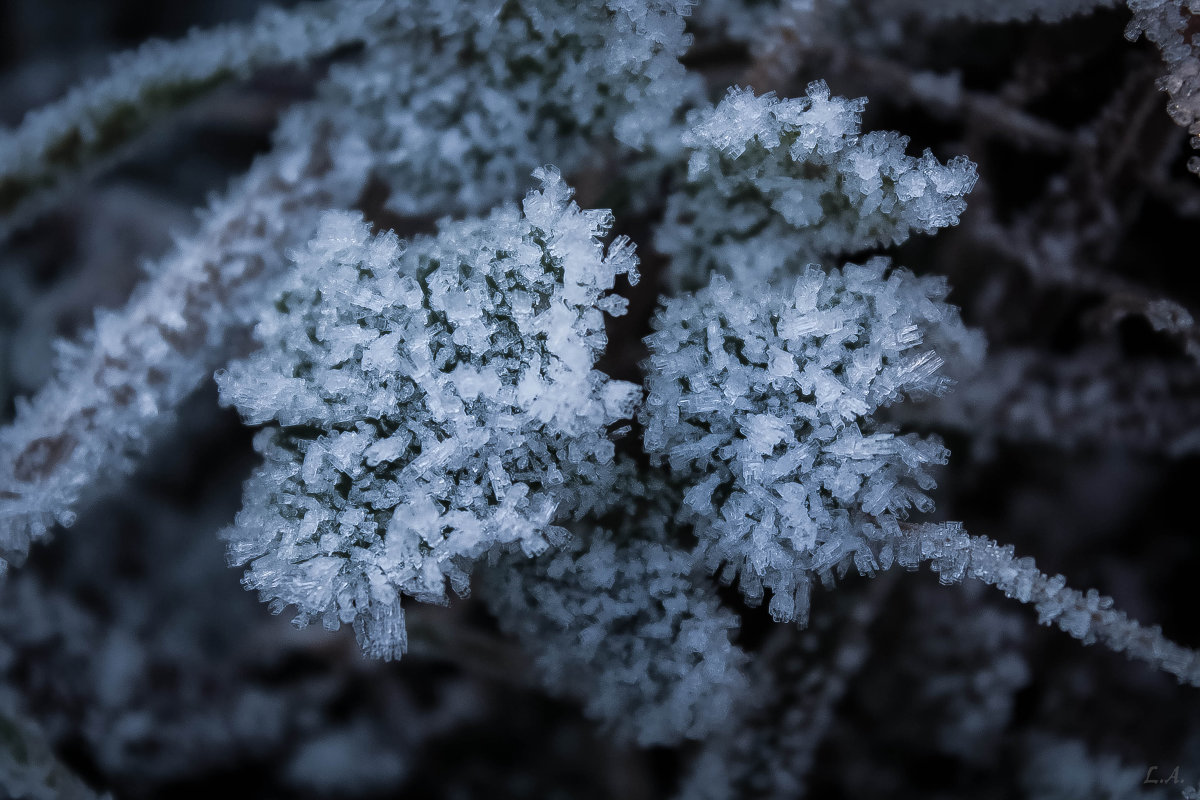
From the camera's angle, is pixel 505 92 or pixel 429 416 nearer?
pixel 429 416

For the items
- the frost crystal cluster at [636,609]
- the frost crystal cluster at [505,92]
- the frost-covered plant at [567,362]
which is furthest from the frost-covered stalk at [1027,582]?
the frost crystal cluster at [505,92]

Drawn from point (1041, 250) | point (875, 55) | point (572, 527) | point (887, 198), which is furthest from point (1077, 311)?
point (572, 527)

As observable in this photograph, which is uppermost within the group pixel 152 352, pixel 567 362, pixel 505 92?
pixel 505 92

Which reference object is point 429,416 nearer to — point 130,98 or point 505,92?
point 505,92

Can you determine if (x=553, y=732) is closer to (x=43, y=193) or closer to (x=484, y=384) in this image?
(x=484, y=384)

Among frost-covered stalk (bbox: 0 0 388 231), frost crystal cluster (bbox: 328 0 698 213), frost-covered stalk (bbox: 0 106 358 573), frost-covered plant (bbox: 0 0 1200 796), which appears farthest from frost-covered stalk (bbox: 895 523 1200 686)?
frost-covered stalk (bbox: 0 0 388 231)

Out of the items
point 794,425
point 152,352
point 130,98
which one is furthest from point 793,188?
point 130,98

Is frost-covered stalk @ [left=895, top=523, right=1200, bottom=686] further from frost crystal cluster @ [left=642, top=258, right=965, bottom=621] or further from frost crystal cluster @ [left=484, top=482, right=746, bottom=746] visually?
frost crystal cluster @ [left=484, top=482, right=746, bottom=746]
